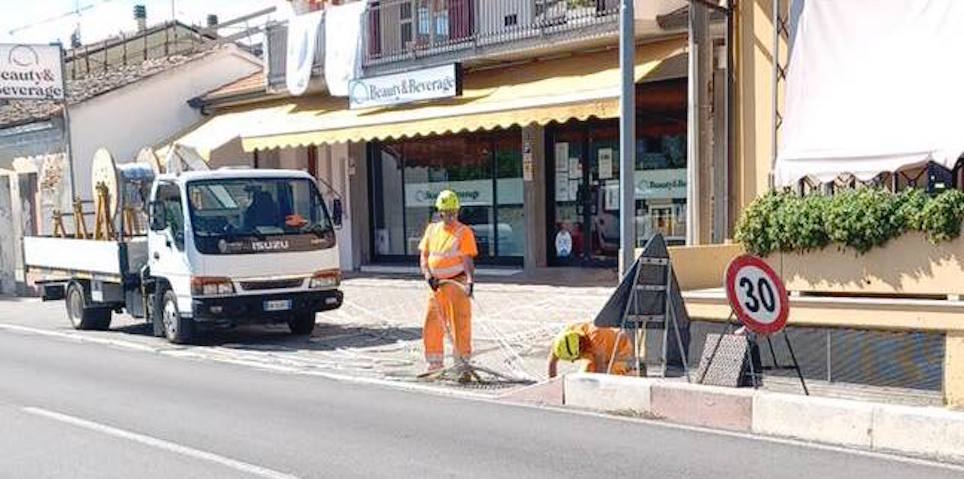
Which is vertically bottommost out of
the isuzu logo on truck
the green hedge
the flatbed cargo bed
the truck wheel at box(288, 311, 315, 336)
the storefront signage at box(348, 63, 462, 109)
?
the truck wheel at box(288, 311, 315, 336)

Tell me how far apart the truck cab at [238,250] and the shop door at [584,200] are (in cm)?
576

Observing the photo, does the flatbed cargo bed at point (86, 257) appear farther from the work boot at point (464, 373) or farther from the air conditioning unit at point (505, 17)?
the air conditioning unit at point (505, 17)

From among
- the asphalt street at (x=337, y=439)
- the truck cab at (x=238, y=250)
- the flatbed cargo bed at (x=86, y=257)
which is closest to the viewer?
the asphalt street at (x=337, y=439)

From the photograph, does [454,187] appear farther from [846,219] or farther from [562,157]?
[846,219]

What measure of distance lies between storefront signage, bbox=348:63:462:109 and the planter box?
8923mm

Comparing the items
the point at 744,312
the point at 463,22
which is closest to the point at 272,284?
the point at 744,312

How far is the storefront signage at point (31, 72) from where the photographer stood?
24.7 m

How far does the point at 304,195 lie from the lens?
47.1 feet

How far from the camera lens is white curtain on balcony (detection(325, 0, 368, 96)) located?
A: 20.1m

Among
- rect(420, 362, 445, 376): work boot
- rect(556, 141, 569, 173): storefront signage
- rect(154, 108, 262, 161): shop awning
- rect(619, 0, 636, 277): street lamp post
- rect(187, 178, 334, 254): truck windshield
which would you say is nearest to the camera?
rect(619, 0, 636, 277): street lamp post

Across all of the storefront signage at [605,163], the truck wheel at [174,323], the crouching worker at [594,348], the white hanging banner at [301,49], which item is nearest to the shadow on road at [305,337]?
the truck wheel at [174,323]

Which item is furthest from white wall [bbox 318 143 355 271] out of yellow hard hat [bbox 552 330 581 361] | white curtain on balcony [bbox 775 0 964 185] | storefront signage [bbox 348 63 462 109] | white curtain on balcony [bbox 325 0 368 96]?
yellow hard hat [bbox 552 330 581 361]

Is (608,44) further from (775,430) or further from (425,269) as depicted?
(775,430)

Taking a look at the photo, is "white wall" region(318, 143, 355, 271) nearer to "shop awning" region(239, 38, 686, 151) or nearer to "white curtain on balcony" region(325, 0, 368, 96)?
"shop awning" region(239, 38, 686, 151)
